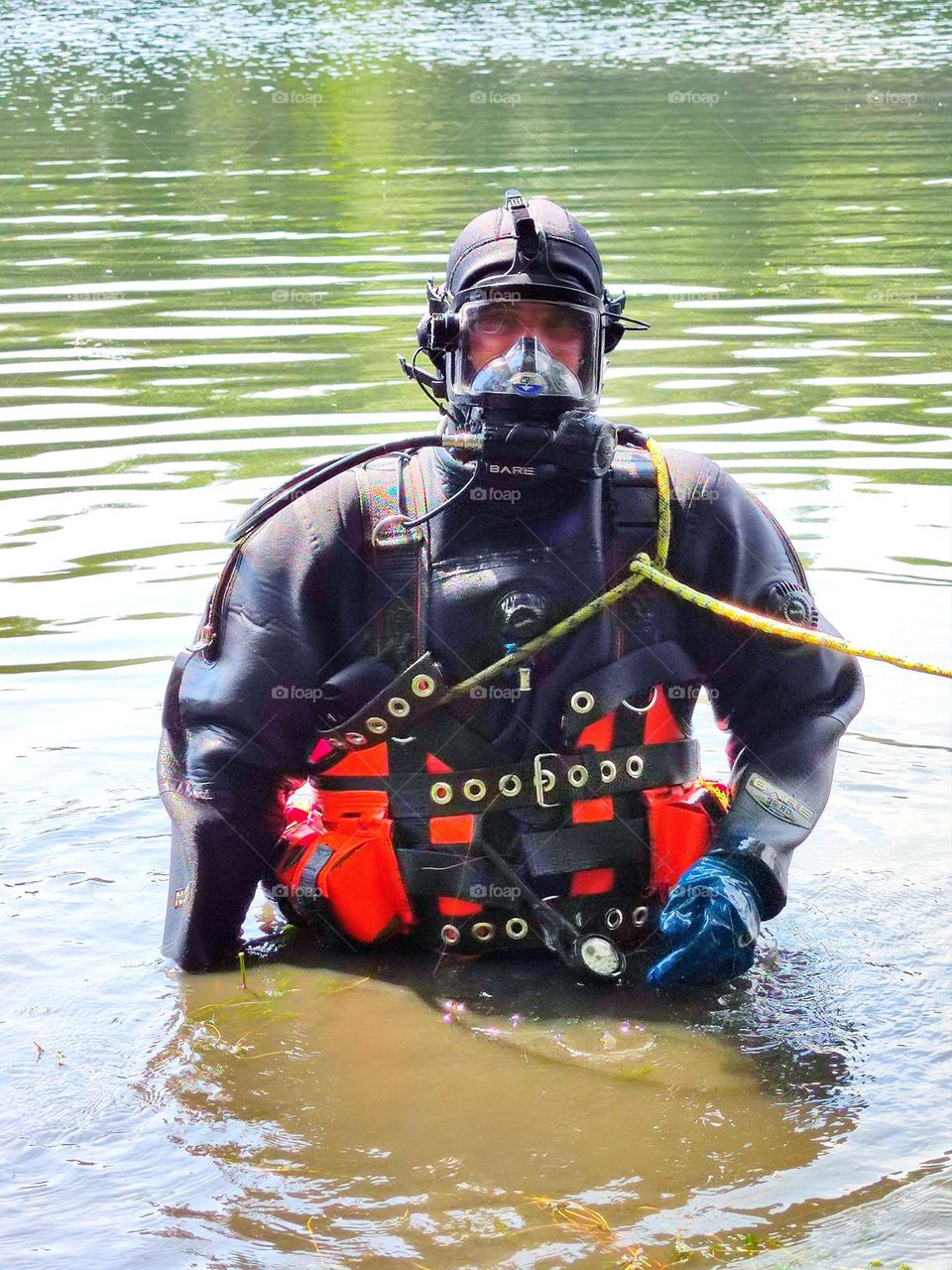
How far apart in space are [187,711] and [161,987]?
66cm

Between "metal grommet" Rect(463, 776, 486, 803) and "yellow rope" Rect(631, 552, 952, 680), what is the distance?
0.54 m

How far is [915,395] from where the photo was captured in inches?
360

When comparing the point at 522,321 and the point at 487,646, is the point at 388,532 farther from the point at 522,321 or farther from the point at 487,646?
the point at 522,321

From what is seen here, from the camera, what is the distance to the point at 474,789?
367 centimetres

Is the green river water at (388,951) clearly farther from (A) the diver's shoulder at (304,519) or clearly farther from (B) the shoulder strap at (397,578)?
(A) the diver's shoulder at (304,519)

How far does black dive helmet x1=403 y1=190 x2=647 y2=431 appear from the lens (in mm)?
3531

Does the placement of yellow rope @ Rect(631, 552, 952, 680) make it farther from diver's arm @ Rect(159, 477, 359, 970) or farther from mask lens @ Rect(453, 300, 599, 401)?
diver's arm @ Rect(159, 477, 359, 970)

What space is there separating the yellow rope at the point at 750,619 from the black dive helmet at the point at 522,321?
36 centimetres

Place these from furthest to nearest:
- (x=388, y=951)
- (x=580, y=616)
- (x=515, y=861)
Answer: (x=388, y=951) → (x=515, y=861) → (x=580, y=616)

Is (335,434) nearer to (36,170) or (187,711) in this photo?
(187,711)

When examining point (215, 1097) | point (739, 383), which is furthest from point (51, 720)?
point (739, 383)

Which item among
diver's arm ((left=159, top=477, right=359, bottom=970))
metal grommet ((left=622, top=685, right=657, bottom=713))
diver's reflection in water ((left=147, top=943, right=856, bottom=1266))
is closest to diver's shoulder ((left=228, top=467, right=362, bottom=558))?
diver's arm ((left=159, top=477, right=359, bottom=970))

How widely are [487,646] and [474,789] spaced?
0.98 feet

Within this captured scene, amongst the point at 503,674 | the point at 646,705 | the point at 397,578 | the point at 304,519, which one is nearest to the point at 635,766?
the point at 646,705
